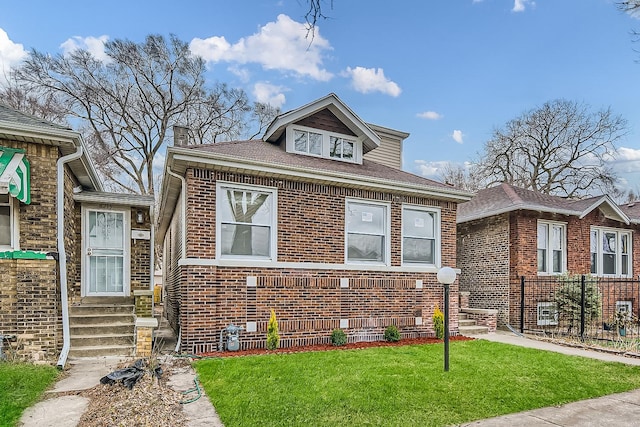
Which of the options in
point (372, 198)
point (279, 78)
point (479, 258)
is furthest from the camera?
point (279, 78)

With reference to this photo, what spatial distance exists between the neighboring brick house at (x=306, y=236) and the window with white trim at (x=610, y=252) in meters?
6.76

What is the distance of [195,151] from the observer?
24.6ft

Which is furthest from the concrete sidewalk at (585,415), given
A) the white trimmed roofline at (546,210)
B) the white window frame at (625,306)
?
the white window frame at (625,306)

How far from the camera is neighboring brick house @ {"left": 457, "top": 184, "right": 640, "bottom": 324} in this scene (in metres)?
12.2

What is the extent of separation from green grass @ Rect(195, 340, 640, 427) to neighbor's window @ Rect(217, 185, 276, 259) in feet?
7.16

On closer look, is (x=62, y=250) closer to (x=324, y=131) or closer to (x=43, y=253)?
(x=43, y=253)

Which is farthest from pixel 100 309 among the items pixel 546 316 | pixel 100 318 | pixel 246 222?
pixel 546 316

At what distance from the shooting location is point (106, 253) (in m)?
8.86

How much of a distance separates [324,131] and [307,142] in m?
0.54

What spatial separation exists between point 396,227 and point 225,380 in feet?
18.1

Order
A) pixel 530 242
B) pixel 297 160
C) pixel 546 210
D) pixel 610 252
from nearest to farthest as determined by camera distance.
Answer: pixel 297 160 → pixel 546 210 → pixel 530 242 → pixel 610 252

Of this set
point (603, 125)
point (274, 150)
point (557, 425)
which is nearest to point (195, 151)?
point (274, 150)

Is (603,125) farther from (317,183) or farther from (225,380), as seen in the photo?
(225,380)

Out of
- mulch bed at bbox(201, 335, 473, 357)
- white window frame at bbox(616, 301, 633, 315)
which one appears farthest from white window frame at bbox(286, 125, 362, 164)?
white window frame at bbox(616, 301, 633, 315)
